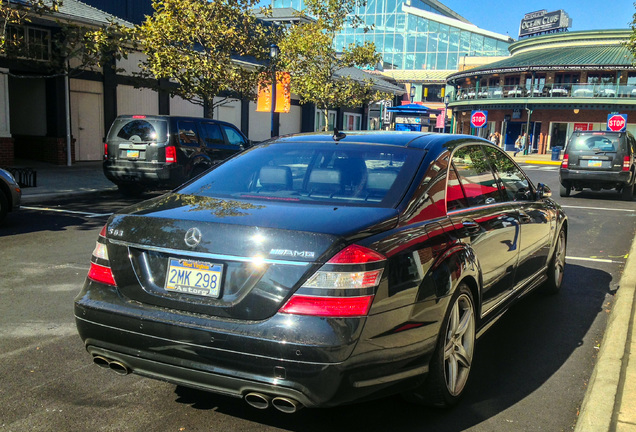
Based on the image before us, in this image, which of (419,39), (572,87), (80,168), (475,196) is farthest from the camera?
(419,39)

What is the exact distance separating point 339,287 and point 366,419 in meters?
1.08

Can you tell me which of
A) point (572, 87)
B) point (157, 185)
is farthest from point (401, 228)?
point (572, 87)

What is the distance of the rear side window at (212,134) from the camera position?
13.3 meters

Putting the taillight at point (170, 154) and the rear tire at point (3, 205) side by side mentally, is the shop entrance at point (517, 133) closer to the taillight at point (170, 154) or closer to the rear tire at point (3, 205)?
the taillight at point (170, 154)

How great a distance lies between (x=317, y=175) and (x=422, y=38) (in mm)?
80028

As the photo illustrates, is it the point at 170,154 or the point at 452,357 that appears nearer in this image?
the point at 452,357

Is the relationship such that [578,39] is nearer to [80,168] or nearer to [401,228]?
[80,168]

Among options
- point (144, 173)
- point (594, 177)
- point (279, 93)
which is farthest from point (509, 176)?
point (279, 93)

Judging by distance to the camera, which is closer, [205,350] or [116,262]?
[205,350]

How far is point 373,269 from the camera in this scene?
281 cm

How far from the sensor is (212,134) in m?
13.5

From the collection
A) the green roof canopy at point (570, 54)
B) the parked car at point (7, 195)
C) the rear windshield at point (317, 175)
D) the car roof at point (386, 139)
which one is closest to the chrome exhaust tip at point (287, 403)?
the rear windshield at point (317, 175)

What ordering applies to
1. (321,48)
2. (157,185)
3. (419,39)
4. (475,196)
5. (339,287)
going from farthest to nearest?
(419,39)
(321,48)
(157,185)
(475,196)
(339,287)

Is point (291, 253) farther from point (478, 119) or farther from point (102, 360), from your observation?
point (478, 119)
